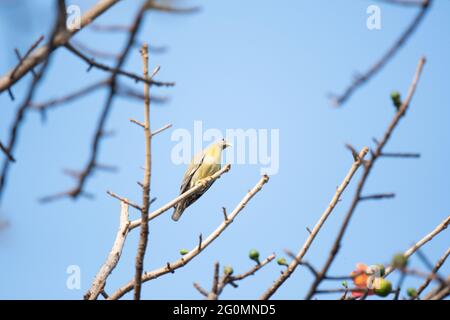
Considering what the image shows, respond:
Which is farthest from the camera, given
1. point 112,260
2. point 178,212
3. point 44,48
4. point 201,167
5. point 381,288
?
point 201,167

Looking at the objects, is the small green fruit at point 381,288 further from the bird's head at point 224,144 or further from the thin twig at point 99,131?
the bird's head at point 224,144

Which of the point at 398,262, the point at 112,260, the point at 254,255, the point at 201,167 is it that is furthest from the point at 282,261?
the point at 201,167

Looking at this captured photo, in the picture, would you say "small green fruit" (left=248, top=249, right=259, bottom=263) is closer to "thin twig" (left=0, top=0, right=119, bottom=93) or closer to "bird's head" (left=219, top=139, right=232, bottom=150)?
"thin twig" (left=0, top=0, right=119, bottom=93)

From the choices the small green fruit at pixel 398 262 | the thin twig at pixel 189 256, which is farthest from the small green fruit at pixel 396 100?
the thin twig at pixel 189 256

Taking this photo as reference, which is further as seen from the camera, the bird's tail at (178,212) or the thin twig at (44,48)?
the bird's tail at (178,212)

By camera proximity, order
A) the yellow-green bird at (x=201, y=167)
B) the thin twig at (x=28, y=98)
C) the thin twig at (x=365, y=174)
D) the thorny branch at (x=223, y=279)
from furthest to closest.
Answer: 1. the yellow-green bird at (x=201, y=167)
2. the thorny branch at (x=223, y=279)
3. the thin twig at (x=365, y=174)
4. the thin twig at (x=28, y=98)

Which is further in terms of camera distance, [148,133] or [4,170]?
[148,133]

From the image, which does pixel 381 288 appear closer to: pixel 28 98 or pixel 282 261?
pixel 282 261

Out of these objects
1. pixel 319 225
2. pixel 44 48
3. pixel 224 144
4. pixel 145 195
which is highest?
pixel 44 48
